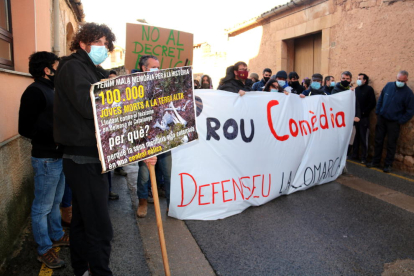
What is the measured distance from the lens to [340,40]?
7809 millimetres

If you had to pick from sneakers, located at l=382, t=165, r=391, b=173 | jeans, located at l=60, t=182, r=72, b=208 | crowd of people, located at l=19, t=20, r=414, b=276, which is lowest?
sneakers, located at l=382, t=165, r=391, b=173

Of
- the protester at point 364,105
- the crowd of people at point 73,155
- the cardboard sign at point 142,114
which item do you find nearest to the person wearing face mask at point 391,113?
the protester at point 364,105

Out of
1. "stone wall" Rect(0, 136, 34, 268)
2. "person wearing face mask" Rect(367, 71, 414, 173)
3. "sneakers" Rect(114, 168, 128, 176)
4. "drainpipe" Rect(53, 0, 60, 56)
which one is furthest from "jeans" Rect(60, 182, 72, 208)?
"person wearing face mask" Rect(367, 71, 414, 173)

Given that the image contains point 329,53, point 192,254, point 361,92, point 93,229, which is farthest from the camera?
point 329,53

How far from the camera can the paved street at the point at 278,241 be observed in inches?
108

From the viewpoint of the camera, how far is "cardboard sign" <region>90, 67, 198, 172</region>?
1.93m

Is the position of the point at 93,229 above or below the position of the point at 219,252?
above

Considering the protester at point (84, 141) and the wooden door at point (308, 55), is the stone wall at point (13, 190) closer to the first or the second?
the protester at point (84, 141)

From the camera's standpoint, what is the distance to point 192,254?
9.80 feet

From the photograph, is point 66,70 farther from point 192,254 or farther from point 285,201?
point 285,201

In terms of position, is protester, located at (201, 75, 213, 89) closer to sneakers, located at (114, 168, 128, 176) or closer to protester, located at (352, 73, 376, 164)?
sneakers, located at (114, 168, 128, 176)

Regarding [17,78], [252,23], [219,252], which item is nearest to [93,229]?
[219,252]

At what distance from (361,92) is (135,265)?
6.11m

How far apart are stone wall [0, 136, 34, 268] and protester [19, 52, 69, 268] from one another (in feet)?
1.20
